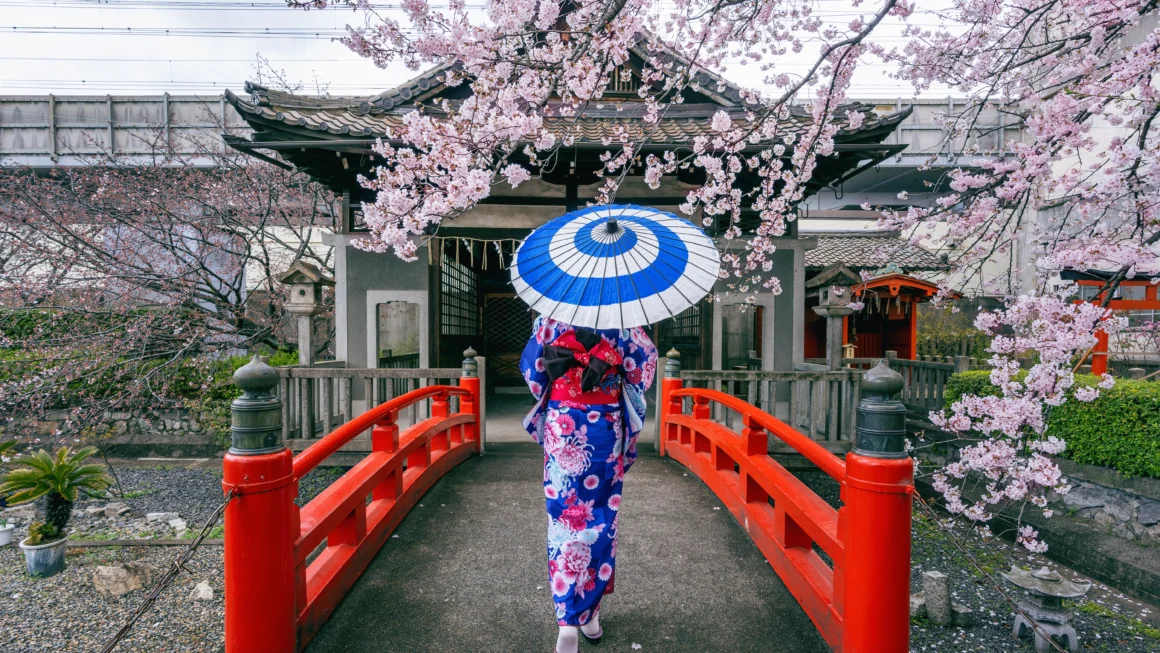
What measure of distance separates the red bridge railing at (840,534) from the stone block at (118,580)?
5003 millimetres

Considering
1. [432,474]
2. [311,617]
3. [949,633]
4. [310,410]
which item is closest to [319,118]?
[310,410]

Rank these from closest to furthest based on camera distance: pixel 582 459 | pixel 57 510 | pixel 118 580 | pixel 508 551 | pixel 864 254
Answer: pixel 582 459 → pixel 508 551 → pixel 118 580 → pixel 57 510 → pixel 864 254

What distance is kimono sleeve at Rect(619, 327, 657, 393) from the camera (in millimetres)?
2758

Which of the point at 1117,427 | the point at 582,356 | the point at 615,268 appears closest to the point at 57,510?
the point at 582,356

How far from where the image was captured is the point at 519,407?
10422mm

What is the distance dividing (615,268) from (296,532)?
185cm

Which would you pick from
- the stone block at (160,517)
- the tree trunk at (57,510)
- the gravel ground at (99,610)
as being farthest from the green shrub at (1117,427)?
the stone block at (160,517)

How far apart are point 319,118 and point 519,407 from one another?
562cm

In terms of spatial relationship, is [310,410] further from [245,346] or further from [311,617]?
[311,617]

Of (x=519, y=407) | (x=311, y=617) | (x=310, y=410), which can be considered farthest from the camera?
(x=519, y=407)

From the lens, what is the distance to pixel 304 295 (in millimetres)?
7270

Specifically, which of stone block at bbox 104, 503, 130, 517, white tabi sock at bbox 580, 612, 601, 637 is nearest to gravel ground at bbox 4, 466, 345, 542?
stone block at bbox 104, 503, 130, 517

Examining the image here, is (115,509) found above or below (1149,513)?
below

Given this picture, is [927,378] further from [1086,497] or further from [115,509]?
[115,509]
